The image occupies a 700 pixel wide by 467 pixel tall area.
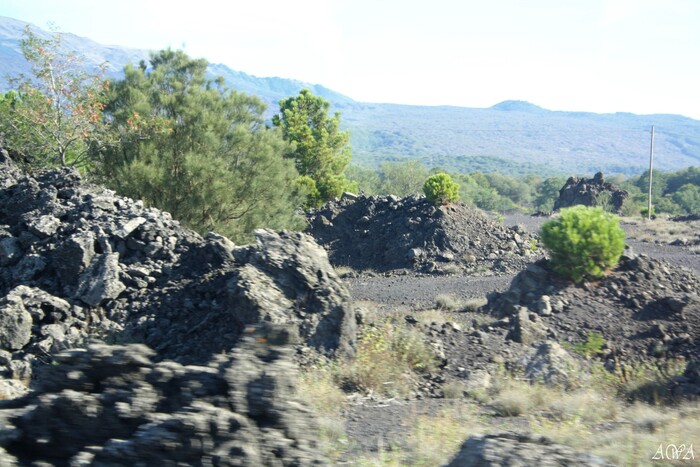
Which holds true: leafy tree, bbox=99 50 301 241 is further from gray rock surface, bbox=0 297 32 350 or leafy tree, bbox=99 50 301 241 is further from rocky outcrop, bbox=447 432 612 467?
rocky outcrop, bbox=447 432 612 467

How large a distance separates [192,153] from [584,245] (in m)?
9.11

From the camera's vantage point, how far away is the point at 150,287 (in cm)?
860

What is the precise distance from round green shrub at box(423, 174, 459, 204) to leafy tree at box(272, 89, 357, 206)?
271 inches

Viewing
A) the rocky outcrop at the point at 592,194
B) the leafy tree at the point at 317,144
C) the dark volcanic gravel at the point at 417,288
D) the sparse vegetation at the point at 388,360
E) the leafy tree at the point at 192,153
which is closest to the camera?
the sparse vegetation at the point at 388,360

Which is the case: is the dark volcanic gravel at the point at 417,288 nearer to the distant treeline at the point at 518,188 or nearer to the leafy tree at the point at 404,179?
the distant treeline at the point at 518,188

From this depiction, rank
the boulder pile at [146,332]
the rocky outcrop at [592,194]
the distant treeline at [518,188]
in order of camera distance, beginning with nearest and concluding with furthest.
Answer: the boulder pile at [146,332] < the rocky outcrop at [592,194] < the distant treeline at [518,188]

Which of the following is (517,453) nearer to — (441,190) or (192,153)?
(192,153)

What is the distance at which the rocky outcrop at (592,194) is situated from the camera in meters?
41.3

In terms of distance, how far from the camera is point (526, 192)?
81312 millimetres

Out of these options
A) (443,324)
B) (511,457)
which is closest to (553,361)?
(443,324)

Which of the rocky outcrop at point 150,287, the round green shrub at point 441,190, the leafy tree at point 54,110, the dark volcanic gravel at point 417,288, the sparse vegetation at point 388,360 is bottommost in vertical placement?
the dark volcanic gravel at point 417,288

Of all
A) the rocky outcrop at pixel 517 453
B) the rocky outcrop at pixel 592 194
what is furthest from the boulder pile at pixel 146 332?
the rocky outcrop at pixel 592 194

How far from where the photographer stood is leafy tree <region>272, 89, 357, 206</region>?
28.1 metres

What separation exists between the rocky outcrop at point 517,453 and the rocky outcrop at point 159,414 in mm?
787
